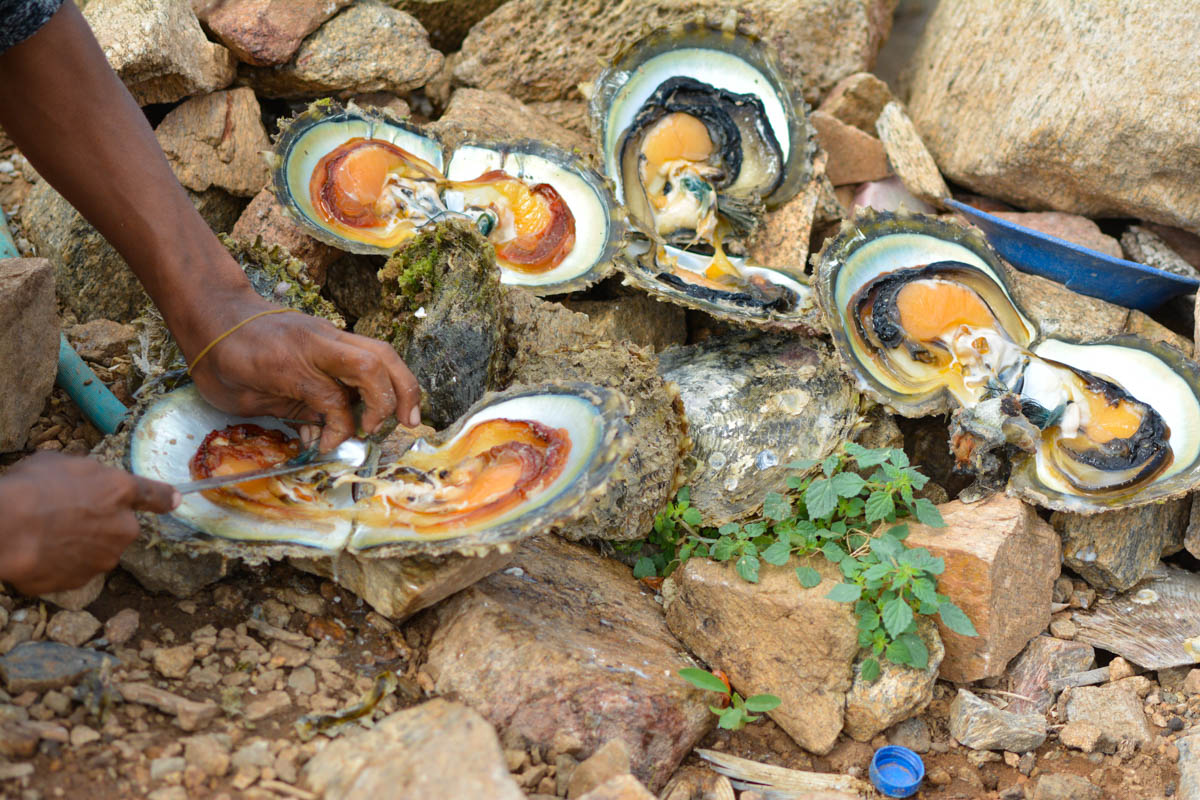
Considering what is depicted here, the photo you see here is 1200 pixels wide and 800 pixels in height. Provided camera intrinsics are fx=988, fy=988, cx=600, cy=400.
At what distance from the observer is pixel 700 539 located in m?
2.78

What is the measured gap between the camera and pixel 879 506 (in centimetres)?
264

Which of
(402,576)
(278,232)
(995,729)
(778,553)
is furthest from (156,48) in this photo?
(995,729)

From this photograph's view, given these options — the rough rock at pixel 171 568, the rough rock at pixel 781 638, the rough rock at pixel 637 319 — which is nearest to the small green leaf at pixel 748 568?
the rough rock at pixel 781 638

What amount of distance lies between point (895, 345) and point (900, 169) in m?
1.17

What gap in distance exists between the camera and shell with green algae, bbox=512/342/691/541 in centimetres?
273

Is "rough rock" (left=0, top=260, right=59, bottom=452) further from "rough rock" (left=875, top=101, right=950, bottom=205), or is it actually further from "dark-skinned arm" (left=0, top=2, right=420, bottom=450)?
"rough rock" (left=875, top=101, right=950, bottom=205)

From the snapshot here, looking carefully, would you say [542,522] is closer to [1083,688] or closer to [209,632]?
[209,632]

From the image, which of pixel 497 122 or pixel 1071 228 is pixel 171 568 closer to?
pixel 497 122

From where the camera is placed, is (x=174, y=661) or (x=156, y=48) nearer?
(x=174, y=661)

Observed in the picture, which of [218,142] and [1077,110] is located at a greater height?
[218,142]

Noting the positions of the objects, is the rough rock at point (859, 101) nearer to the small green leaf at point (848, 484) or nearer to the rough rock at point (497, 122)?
the rough rock at point (497, 122)

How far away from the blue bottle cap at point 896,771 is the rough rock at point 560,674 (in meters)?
0.41

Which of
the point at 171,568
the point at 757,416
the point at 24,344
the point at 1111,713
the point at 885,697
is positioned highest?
the point at 24,344

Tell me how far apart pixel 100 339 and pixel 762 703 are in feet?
7.11
